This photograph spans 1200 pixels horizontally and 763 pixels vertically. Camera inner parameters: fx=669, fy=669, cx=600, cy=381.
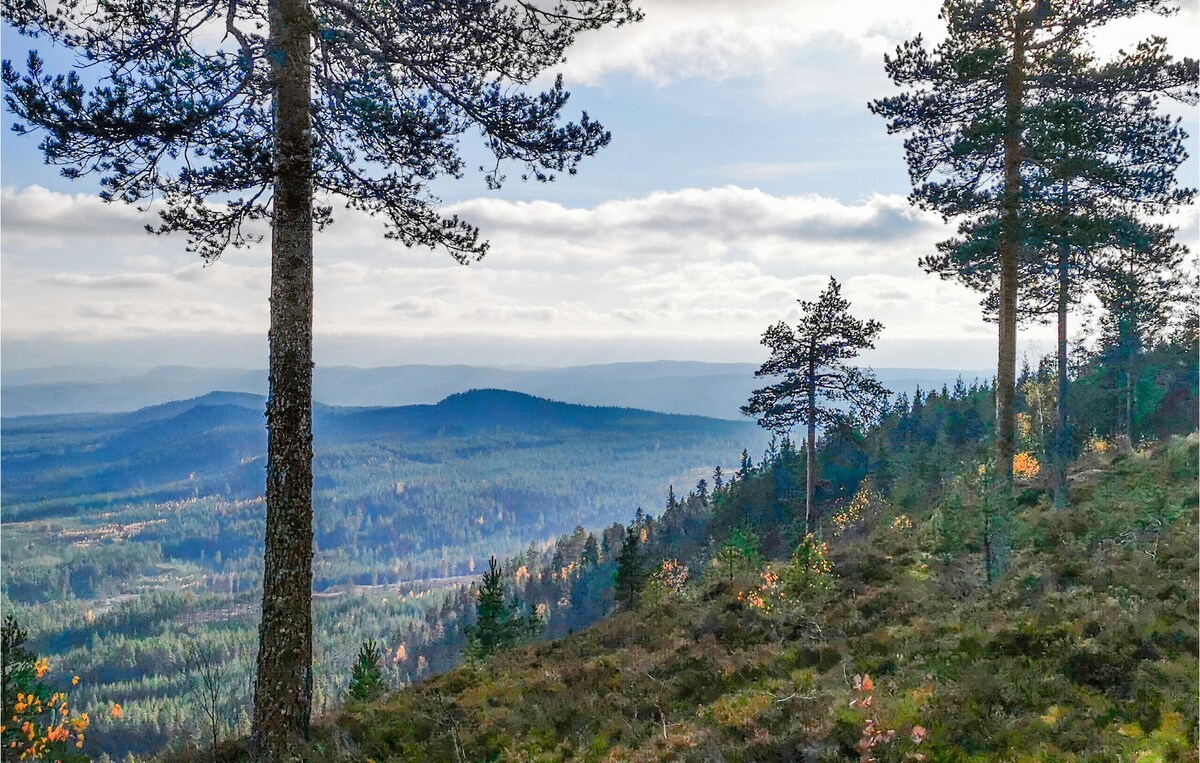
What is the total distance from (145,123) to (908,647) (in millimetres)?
10524

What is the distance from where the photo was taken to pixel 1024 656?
6.99 metres

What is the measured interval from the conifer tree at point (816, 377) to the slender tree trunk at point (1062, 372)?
5.14m

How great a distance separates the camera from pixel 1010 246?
13.9 m

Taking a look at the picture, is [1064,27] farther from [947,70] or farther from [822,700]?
[822,700]

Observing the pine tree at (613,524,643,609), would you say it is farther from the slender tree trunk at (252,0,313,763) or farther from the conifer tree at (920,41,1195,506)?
the slender tree trunk at (252,0,313,763)

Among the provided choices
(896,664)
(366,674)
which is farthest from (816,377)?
(366,674)

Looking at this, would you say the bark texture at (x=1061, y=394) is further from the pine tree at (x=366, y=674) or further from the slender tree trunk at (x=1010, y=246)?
the pine tree at (x=366, y=674)

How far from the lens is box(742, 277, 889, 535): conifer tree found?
23859mm

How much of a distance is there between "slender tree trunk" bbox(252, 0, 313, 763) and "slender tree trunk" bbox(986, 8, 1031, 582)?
12.9m

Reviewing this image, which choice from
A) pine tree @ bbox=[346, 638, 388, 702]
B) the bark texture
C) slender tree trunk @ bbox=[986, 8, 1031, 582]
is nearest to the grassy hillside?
slender tree trunk @ bbox=[986, 8, 1031, 582]

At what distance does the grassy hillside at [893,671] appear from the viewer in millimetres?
5754

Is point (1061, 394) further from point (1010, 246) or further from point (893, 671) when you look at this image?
point (893, 671)

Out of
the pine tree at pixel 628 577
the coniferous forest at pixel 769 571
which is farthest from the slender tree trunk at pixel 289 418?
the pine tree at pixel 628 577

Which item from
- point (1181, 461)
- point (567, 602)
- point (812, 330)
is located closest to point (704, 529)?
point (567, 602)
